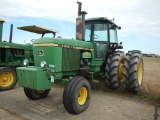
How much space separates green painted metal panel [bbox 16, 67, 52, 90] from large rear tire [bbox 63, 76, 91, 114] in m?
0.55

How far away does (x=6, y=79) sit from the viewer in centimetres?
798

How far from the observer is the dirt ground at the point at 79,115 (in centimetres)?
491

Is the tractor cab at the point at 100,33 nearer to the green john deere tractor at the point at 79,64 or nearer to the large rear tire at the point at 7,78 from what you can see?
the green john deere tractor at the point at 79,64

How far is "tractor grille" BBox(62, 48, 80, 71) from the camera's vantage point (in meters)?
5.57

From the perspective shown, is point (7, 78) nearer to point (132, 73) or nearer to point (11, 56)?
point (11, 56)

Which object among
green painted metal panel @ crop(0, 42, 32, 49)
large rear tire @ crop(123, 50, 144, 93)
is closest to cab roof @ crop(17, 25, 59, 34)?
green painted metal panel @ crop(0, 42, 32, 49)

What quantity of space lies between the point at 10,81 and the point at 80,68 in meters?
3.31

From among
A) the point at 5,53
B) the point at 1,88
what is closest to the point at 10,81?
the point at 1,88

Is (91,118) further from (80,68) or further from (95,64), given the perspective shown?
(95,64)

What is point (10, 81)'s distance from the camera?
317 inches

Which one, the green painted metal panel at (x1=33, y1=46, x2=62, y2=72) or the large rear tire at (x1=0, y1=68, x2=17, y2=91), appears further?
the large rear tire at (x1=0, y1=68, x2=17, y2=91)

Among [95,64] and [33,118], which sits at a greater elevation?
[95,64]

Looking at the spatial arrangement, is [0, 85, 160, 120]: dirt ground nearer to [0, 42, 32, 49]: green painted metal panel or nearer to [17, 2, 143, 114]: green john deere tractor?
[17, 2, 143, 114]: green john deere tractor

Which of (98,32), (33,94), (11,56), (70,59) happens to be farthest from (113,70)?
(11,56)
